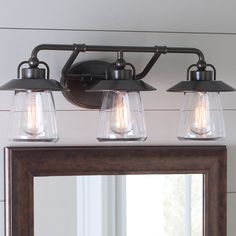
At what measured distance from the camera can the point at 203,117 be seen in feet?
3.61

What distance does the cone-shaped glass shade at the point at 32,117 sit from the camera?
1.04 m

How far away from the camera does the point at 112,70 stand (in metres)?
1.06

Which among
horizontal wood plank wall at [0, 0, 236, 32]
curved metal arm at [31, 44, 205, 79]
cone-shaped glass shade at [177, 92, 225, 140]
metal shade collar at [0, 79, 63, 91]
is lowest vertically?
cone-shaped glass shade at [177, 92, 225, 140]

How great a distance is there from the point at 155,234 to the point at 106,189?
0.15m

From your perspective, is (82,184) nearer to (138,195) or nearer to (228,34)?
(138,195)

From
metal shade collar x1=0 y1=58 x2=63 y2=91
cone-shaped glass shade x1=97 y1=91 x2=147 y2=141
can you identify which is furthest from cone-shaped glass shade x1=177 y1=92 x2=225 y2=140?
metal shade collar x1=0 y1=58 x2=63 y2=91

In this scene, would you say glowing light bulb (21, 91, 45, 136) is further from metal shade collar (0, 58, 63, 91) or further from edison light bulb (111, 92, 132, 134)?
edison light bulb (111, 92, 132, 134)

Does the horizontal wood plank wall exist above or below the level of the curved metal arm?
above

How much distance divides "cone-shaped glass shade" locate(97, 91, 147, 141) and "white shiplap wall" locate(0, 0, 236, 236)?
0.34ft

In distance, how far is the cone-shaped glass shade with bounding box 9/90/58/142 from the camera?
40.8 inches

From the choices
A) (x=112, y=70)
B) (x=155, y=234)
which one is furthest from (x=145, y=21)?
(x=155, y=234)

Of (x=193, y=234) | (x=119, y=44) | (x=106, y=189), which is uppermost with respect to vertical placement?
(x=119, y=44)

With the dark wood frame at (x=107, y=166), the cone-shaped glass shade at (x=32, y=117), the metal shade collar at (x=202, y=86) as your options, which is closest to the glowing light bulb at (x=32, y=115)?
the cone-shaped glass shade at (x=32, y=117)

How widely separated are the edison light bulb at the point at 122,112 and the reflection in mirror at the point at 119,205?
0.50 feet
